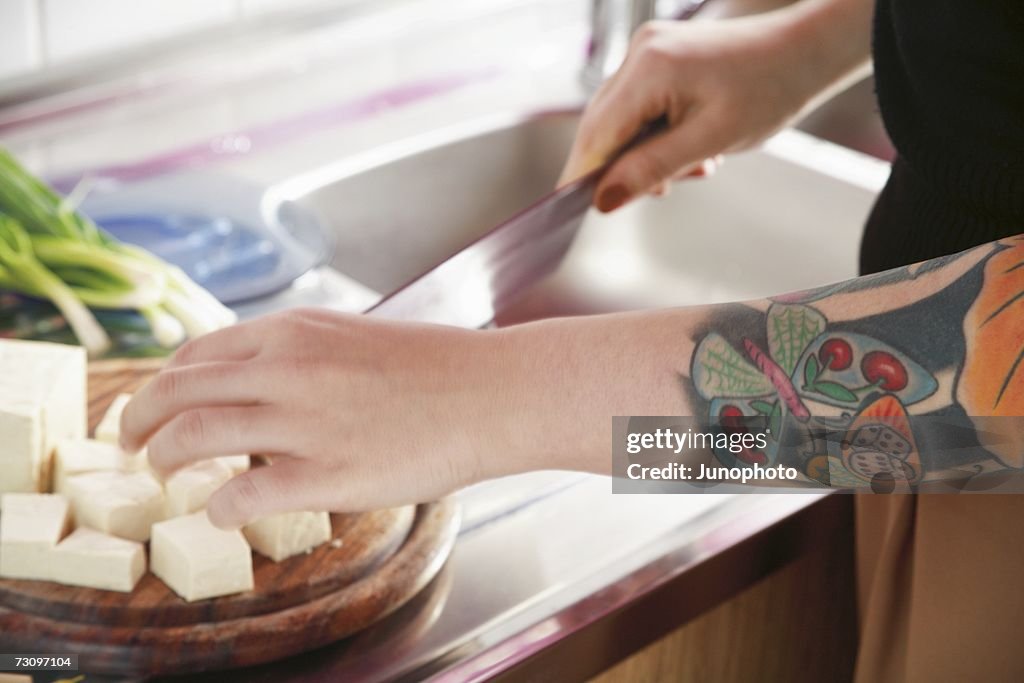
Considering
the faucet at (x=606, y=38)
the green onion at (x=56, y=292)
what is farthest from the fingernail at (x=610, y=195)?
the faucet at (x=606, y=38)

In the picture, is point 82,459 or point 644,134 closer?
point 82,459

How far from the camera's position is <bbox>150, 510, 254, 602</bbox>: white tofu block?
79 cm

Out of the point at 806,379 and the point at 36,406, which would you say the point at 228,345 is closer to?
the point at 36,406

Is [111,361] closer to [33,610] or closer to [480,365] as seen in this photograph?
[33,610]

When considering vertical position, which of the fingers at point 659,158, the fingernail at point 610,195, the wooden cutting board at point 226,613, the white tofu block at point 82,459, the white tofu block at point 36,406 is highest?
the fingers at point 659,158

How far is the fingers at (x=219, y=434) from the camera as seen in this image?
0.75 metres

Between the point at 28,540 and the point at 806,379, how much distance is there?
50 centimetres

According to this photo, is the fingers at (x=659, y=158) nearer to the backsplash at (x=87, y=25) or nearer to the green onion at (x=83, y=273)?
the green onion at (x=83, y=273)

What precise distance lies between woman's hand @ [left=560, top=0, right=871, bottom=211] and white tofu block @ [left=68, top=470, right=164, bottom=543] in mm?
503

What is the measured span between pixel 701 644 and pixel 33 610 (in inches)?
19.7

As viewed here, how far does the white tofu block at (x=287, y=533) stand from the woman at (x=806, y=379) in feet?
0.18

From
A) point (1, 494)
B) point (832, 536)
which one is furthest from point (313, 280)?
point (832, 536)

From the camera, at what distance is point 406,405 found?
73cm

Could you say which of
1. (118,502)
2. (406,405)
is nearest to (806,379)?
(406,405)
